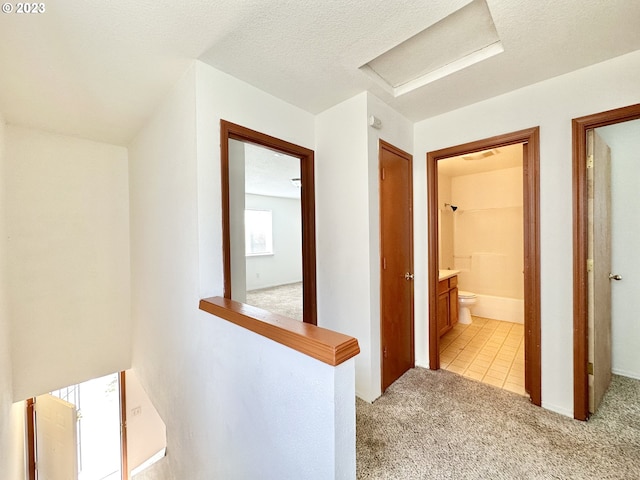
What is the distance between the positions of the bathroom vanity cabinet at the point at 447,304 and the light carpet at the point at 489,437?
107 centimetres

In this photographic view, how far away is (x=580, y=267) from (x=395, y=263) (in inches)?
48.7

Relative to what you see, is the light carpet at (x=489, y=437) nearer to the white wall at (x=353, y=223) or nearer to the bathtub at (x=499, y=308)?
the white wall at (x=353, y=223)

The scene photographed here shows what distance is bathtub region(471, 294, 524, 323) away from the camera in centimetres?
386

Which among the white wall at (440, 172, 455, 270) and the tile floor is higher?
the white wall at (440, 172, 455, 270)

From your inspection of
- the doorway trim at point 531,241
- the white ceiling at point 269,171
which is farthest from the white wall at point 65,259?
the doorway trim at point 531,241

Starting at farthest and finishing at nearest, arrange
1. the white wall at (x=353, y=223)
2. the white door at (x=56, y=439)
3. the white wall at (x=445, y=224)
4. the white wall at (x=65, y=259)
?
the white wall at (x=445, y=224) < the white door at (x=56, y=439) < the white wall at (x=65, y=259) < the white wall at (x=353, y=223)

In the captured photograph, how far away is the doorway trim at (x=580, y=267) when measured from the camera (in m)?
1.75

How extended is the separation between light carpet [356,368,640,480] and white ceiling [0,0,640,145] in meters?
2.37

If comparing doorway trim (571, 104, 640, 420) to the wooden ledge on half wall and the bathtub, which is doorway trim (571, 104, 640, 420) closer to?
the wooden ledge on half wall

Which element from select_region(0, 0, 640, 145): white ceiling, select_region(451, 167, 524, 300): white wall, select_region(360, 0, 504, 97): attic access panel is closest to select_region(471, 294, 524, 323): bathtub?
select_region(451, 167, 524, 300): white wall

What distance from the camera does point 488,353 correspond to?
2830 millimetres

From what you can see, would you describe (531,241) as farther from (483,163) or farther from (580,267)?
(483,163)

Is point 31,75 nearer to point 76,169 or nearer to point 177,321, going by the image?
point 76,169

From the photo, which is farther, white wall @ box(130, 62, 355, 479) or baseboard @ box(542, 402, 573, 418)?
baseboard @ box(542, 402, 573, 418)
